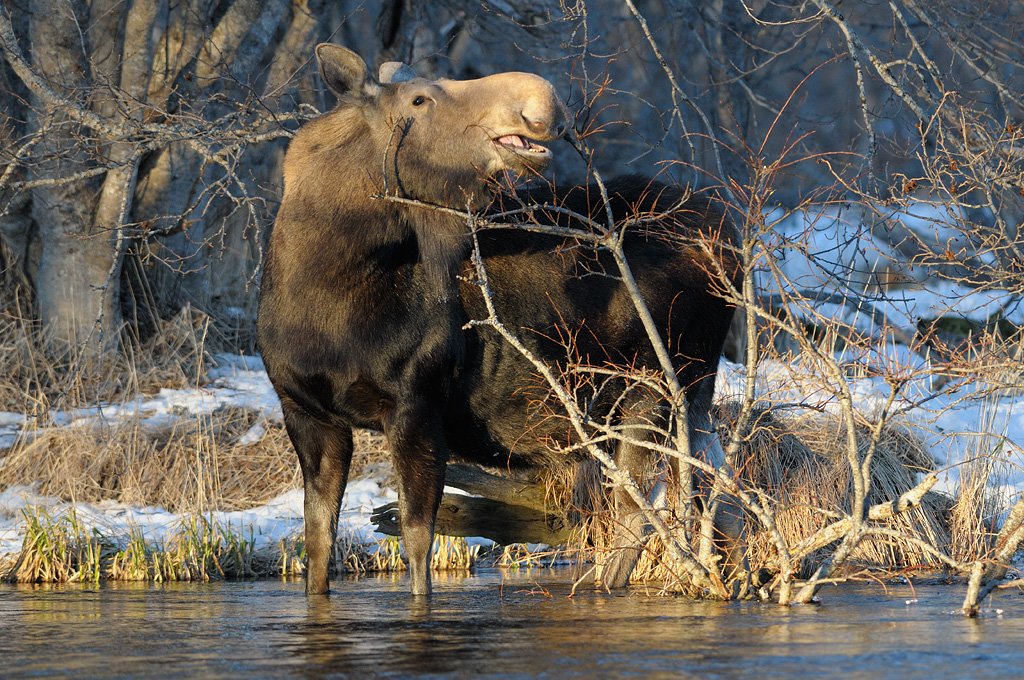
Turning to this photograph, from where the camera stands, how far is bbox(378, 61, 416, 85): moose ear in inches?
285

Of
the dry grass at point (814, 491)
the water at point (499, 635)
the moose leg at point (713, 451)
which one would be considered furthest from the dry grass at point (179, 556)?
the moose leg at point (713, 451)

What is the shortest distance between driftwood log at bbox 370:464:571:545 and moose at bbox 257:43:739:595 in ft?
3.02

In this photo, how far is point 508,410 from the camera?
284 inches

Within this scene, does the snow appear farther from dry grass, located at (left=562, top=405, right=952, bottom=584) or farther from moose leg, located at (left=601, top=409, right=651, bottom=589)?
moose leg, located at (left=601, top=409, right=651, bottom=589)

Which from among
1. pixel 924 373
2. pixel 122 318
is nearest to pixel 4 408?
pixel 122 318

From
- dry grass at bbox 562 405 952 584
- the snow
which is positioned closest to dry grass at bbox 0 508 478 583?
the snow

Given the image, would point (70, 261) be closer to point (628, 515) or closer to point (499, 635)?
point (628, 515)

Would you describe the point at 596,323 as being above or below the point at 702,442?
above

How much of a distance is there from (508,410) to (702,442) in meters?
1.28

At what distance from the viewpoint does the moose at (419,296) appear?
6586 mm

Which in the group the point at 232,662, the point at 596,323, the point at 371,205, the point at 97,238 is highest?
the point at 97,238

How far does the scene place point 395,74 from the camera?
7262 mm

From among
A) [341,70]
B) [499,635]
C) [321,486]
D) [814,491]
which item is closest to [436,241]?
[341,70]

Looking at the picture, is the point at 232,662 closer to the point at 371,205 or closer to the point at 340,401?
the point at 340,401
